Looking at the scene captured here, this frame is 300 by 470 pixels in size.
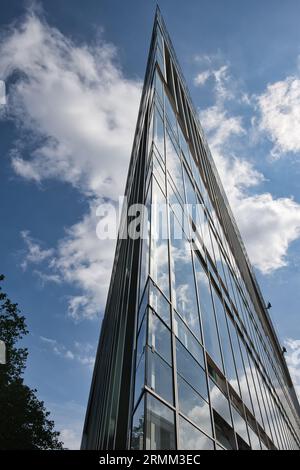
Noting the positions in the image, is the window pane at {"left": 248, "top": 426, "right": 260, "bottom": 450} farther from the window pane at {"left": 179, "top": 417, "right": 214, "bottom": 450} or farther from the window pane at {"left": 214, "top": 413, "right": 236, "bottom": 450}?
the window pane at {"left": 179, "top": 417, "right": 214, "bottom": 450}

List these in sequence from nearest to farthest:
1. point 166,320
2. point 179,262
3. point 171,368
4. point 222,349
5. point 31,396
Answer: point 171,368
point 166,320
point 179,262
point 222,349
point 31,396

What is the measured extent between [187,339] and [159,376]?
1866 mm

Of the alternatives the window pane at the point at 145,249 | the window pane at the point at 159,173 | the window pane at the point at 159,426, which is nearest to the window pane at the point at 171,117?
the window pane at the point at 159,173

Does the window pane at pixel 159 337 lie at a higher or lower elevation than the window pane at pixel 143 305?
lower

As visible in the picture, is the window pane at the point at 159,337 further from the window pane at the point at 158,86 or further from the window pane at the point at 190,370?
the window pane at the point at 158,86

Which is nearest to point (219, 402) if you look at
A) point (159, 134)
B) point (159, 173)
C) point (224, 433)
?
point (224, 433)

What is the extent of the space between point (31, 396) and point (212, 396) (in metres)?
21.5

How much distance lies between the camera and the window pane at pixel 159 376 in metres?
5.34

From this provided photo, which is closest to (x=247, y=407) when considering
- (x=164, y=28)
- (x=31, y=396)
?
(x=31, y=396)

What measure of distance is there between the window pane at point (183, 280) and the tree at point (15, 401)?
574 inches

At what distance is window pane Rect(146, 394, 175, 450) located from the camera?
474 cm

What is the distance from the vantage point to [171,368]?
599 cm

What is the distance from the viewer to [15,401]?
69.8 ft

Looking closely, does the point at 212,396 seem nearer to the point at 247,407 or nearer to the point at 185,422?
the point at 185,422
